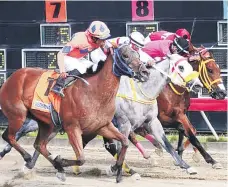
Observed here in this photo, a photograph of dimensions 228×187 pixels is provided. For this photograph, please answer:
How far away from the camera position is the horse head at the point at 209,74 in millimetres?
11070

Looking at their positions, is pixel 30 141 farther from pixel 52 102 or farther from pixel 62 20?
pixel 52 102

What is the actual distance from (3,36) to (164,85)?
4.30 m

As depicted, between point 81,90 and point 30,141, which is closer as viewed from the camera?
point 81,90

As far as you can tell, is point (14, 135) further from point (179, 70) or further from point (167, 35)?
point (167, 35)

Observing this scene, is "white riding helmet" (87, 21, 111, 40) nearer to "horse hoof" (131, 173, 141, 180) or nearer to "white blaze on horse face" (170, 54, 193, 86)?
"white blaze on horse face" (170, 54, 193, 86)

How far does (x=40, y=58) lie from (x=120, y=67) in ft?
15.0

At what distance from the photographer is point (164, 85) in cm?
1018

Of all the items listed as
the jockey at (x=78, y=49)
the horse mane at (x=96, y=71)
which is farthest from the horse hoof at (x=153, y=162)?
→ the horse mane at (x=96, y=71)

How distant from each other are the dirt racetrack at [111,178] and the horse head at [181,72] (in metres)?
1.13

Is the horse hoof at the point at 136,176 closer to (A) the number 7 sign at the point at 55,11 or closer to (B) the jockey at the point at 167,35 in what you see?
(B) the jockey at the point at 167,35

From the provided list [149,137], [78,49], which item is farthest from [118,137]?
[149,137]

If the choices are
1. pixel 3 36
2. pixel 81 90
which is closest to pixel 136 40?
pixel 81 90

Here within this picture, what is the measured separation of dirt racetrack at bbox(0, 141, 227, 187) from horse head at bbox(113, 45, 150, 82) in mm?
1283

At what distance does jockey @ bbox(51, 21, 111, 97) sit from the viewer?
9.31 metres
